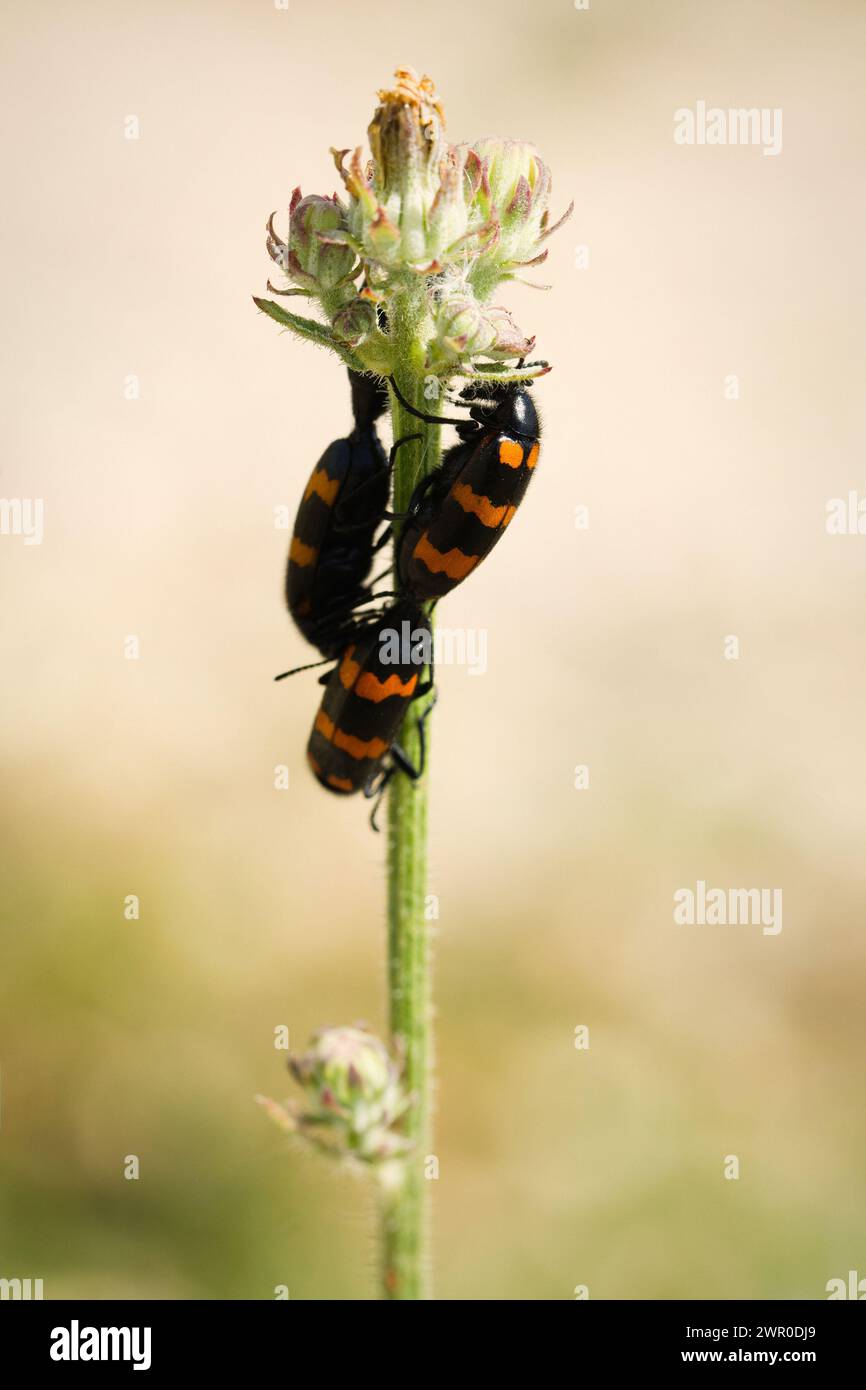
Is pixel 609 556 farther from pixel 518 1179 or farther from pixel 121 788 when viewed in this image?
pixel 518 1179

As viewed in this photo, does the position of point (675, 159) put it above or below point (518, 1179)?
above

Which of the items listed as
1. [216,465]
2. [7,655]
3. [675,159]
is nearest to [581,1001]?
[7,655]

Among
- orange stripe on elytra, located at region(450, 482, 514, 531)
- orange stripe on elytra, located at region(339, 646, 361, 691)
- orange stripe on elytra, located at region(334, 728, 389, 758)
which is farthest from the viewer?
orange stripe on elytra, located at region(339, 646, 361, 691)

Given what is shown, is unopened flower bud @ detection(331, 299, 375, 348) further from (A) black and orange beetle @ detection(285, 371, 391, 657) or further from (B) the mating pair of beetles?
(A) black and orange beetle @ detection(285, 371, 391, 657)

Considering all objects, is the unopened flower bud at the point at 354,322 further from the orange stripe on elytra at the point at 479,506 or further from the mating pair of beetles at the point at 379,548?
the orange stripe on elytra at the point at 479,506

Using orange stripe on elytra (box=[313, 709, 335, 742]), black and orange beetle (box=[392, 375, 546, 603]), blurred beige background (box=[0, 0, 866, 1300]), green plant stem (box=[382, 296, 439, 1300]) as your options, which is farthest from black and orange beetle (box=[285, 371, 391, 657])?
blurred beige background (box=[0, 0, 866, 1300])

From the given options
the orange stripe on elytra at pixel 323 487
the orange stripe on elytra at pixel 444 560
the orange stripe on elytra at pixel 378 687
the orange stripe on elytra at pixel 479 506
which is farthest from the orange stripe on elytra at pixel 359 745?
the orange stripe on elytra at pixel 323 487
